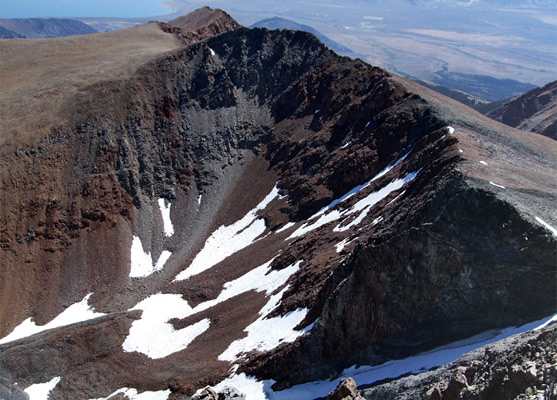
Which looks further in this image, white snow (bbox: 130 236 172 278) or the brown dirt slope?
the brown dirt slope

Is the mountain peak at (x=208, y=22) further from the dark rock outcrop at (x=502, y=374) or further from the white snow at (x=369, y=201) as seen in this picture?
the dark rock outcrop at (x=502, y=374)

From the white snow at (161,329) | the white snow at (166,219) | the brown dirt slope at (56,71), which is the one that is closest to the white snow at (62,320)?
the white snow at (161,329)

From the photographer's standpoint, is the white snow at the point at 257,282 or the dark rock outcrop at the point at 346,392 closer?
the dark rock outcrop at the point at 346,392

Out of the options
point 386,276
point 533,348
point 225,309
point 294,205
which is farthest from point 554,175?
point 225,309

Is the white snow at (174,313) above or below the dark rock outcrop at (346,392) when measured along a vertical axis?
below

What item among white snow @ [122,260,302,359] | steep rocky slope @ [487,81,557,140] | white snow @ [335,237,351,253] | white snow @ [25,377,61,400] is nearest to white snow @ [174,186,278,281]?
white snow @ [122,260,302,359]

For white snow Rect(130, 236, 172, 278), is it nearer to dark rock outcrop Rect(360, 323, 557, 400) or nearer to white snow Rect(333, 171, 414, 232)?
white snow Rect(333, 171, 414, 232)

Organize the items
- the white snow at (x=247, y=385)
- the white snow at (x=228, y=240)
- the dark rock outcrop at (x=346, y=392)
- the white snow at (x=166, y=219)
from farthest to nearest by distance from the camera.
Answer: the white snow at (x=166, y=219) < the white snow at (x=228, y=240) < the white snow at (x=247, y=385) < the dark rock outcrop at (x=346, y=392)

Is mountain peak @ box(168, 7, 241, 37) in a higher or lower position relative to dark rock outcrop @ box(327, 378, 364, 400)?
higher
